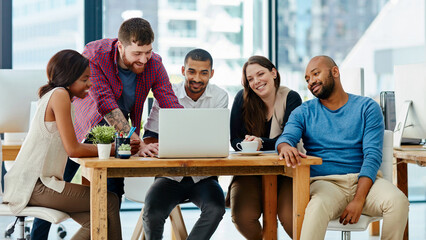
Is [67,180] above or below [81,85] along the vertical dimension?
below

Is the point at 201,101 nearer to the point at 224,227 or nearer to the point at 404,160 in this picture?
the point at 404,160

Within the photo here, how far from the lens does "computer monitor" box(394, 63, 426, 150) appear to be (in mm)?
2971

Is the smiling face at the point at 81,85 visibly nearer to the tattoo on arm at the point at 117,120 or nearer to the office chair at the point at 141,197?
the tattoo on arm at the point at 117,120

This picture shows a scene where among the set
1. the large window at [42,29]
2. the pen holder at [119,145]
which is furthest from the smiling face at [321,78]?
the large window at [42,29]

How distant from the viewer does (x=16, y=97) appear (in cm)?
347

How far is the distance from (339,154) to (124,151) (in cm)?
100

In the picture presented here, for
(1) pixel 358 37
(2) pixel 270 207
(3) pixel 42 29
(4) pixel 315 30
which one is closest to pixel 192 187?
(2) pixel 270 207

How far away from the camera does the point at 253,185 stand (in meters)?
2.83

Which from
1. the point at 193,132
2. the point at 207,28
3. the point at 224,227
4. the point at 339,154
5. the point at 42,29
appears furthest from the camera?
the point at 207,28

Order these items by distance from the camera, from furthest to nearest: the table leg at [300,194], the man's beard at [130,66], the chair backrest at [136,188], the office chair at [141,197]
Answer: the chair backrest at [136,188] → the office chair at [141,197] → the man's beard at [130,66] → the table leg at [300,194]

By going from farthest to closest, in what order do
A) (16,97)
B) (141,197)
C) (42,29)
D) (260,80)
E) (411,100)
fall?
1. (42,29)
2. (16,97)
3. (141,197)
4. (411,100)
5. (260,80)

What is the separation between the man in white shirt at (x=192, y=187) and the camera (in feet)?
8.46

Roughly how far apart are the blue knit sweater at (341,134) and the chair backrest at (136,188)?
3.23 ft

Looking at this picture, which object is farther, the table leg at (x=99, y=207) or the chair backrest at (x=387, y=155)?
the chair backrest at (x=387, y=155)
